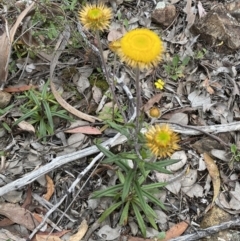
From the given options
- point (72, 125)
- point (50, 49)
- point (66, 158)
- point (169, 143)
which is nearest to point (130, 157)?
point (169, 143)

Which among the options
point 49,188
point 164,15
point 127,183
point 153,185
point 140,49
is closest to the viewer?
point 140,49

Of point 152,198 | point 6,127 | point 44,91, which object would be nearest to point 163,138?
point 152,198

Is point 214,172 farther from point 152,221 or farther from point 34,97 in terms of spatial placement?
point 34,97

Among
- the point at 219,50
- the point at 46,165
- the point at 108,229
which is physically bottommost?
the point at 108,229

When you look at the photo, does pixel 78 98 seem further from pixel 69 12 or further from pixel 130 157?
pixel 130 157

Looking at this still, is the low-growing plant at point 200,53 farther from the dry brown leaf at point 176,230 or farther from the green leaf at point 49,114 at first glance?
the dry brown leaf at point 176,230

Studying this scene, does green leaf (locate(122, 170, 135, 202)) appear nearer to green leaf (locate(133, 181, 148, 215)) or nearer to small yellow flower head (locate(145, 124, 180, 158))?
green leaf (locate(133, 181, 148, 215))

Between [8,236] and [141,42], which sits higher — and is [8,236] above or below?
below
